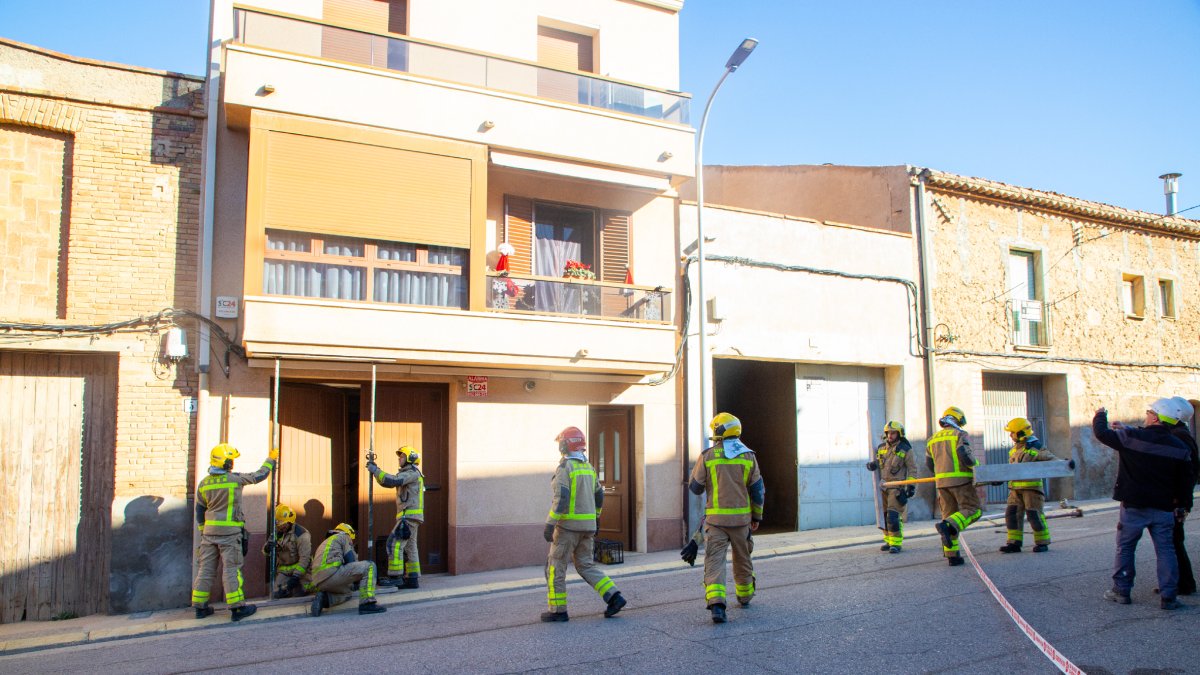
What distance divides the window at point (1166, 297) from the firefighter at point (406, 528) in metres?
19.1

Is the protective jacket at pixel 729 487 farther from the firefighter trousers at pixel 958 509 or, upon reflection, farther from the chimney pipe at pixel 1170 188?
the chimney pipe at pixel 1170 188

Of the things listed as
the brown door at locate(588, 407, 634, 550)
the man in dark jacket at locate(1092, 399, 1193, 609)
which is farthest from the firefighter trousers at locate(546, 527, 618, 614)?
the brown door at locate(588, 407, 634, 550)

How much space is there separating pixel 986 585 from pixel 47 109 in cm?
1207

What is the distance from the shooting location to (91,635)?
8992mm

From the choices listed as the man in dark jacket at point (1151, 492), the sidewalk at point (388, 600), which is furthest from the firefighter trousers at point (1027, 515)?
the man in dark jacket at point (1151, 492)

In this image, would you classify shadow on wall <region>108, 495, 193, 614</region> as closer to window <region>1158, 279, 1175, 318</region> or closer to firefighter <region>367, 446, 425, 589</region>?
firefighter <region>367, 446, 425, 589</region>

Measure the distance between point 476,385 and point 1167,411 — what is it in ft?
27.6

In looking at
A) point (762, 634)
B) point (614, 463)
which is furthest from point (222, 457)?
point (614, 463)

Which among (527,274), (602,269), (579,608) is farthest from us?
(602,269)

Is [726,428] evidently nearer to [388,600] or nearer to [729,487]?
[729,487]

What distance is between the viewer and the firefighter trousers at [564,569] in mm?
8078

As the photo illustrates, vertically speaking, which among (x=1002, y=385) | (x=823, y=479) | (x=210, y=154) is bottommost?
(x=823, y=479)

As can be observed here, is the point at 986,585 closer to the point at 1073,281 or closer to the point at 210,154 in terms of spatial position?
the point at 210,154

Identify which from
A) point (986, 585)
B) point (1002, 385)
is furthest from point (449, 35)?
point (1002, 385)
